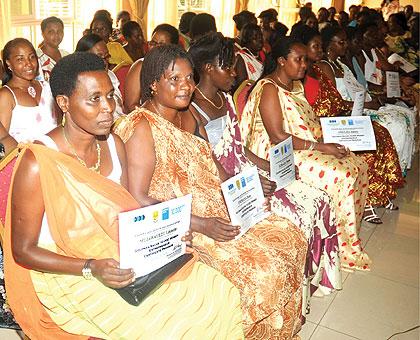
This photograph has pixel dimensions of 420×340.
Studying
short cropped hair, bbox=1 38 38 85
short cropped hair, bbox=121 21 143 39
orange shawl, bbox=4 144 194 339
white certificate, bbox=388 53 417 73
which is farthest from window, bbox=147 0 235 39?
orange shawl, bbox=4 144 194 339

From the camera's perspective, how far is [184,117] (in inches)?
100

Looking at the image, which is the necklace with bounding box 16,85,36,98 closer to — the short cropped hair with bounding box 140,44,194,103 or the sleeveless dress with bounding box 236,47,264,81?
the short cropped hair with bounding box 140,44,194,103

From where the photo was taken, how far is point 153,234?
1616 millimetres

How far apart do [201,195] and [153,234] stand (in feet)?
2.31

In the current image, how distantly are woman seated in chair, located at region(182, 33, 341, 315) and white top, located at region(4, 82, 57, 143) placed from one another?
928 millimetres

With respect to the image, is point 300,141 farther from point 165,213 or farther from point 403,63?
point 403,63

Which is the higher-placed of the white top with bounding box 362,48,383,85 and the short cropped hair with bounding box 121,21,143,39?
the short cropped hair with bounding box 121,21,143,39

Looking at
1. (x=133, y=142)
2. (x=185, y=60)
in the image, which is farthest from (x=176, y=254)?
(x=185, y=60)

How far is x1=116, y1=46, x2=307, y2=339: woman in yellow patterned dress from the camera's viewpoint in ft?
6.90

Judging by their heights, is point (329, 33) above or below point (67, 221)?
above

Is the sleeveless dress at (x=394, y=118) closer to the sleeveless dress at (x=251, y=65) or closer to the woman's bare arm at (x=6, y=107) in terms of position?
the sleeveless dress at (x=251, y=65)

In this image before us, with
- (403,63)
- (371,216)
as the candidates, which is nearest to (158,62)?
(371,216)

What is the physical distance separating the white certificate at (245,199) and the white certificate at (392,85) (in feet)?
11.3

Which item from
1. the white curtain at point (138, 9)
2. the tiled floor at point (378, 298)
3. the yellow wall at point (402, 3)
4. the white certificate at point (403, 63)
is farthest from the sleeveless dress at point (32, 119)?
the yellow wall at point (402, 3)
